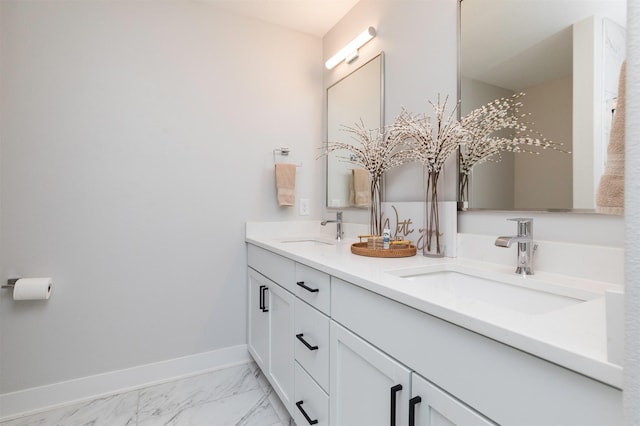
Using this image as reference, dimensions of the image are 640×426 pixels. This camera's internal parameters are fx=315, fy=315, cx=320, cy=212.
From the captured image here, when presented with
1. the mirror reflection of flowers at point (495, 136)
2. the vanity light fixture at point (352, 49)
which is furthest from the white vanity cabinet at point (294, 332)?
the vanity light fixture at point (352, 49)

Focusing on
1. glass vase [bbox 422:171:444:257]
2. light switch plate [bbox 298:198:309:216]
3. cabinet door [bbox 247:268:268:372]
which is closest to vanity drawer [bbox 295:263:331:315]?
cabinet door [bbox 247:268:268:372]

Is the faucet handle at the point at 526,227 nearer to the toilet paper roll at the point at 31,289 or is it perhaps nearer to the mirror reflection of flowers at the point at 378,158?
the mirror reflection of flowers at the point at 378,158

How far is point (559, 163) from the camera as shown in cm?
101

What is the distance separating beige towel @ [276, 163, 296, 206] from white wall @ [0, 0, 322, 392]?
0.29 ft

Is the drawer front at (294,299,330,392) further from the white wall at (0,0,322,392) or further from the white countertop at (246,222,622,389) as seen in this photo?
the white wall at (0,0,322,392)

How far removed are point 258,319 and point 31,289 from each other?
111cm

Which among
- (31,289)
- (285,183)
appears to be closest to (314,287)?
(285,183)

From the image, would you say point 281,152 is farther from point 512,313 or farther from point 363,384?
point 512,313

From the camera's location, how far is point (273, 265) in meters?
1.63

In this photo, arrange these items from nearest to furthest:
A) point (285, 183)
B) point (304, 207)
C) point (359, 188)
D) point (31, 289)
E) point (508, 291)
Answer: point (508, 291), point (31, 289), point (359, 188), point (285, 183), point (304, 207)

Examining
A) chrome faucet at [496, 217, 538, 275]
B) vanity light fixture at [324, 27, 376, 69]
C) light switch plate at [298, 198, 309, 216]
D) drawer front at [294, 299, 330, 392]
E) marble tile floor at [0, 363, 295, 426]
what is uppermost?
vanity light fixture at [324, 27, 376, 69]

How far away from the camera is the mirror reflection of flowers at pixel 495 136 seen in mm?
1093

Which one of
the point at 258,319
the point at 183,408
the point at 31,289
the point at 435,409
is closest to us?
the point at 435,409

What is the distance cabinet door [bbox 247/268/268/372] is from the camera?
172 centimetres
